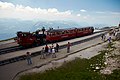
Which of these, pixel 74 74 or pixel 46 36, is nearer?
pixel 74 74

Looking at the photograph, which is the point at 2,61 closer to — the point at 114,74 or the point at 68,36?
the point at 114,74

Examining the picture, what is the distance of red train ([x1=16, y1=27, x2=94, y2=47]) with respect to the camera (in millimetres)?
41188

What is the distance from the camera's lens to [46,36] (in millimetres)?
49375

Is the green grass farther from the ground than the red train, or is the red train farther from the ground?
the red train

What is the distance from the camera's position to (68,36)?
57.8 meters

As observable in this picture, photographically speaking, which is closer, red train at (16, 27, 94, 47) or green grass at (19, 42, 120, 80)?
green grass at (19, 42, 120, 80)

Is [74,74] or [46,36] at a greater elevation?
[46,36]

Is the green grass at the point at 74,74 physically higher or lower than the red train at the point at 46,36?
lower

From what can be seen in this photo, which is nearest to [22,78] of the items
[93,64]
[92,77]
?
[92,77]

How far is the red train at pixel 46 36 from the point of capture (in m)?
41.2

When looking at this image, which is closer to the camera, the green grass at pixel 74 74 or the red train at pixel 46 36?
the green grass at pixel 74 74

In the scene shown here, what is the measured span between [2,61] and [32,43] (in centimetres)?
1456

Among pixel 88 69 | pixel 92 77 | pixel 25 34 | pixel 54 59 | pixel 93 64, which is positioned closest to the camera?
pixel 92 77

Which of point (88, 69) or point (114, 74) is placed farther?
point (88, 69)
